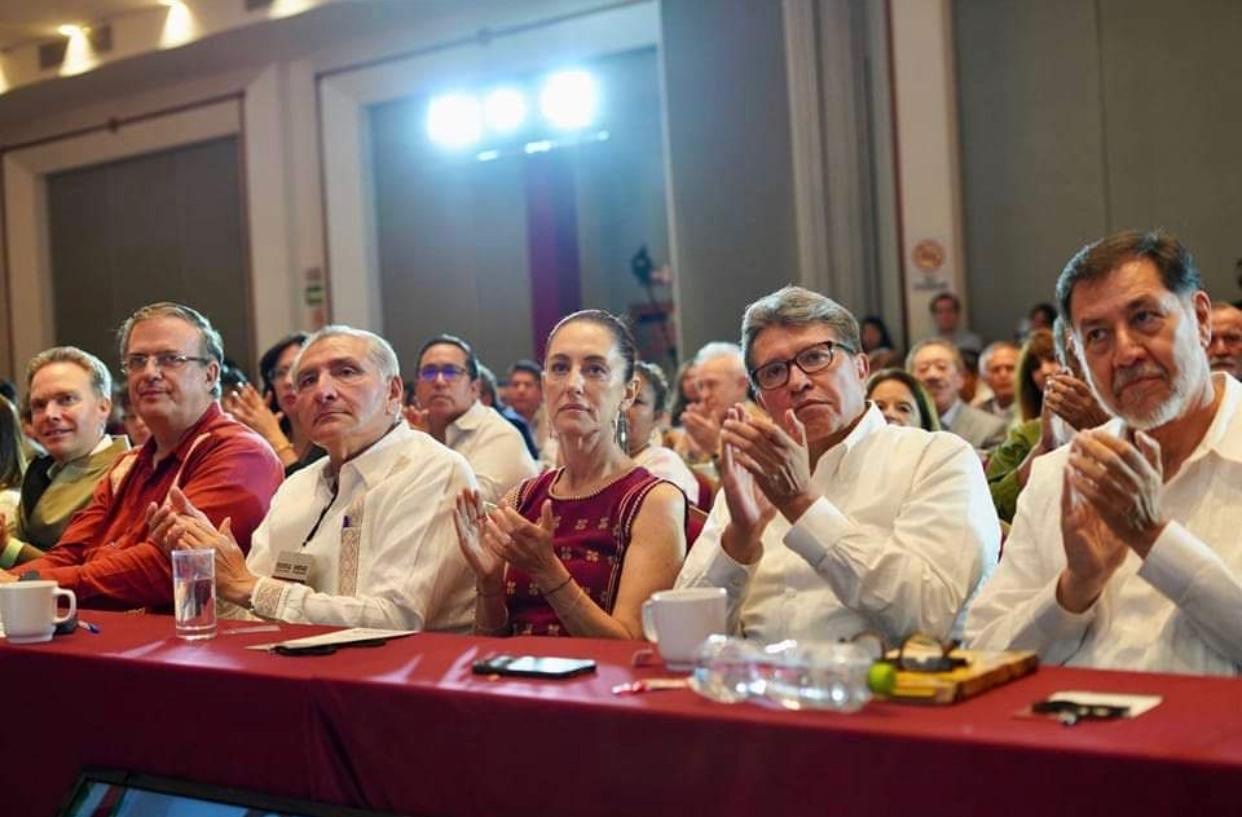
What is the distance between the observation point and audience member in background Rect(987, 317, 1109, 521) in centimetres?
274

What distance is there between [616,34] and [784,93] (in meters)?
1.71

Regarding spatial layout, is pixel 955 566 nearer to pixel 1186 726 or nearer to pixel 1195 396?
pixel 1195 396

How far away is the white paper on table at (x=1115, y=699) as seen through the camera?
1309 mm

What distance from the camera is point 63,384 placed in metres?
3.83

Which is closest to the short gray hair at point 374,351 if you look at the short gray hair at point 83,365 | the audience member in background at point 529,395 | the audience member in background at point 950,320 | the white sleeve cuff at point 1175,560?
the short gray hair at point 83,365

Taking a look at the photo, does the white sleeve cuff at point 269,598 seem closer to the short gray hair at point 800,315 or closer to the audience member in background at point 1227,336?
the short gray hair at point 800,315

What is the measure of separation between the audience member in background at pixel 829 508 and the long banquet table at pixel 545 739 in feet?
1.23

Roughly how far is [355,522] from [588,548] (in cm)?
46

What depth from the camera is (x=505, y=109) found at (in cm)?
963

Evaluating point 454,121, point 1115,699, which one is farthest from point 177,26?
point 1115,699

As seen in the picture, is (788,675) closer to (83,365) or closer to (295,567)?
(295,567)

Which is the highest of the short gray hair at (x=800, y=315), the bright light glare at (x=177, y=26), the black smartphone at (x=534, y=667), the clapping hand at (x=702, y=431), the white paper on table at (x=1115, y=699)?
the bright light glare at (x=177, y=26)

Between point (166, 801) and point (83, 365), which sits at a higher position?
point (83, 365)

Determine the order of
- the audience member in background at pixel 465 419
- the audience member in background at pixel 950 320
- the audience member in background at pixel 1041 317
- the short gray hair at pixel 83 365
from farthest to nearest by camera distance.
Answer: the audience member in background at pixel 950 320 → the audience member in background at pixel 1041 317 → the audience member in background at pixel 465 419 → the short gray hair at pixel 83 365
